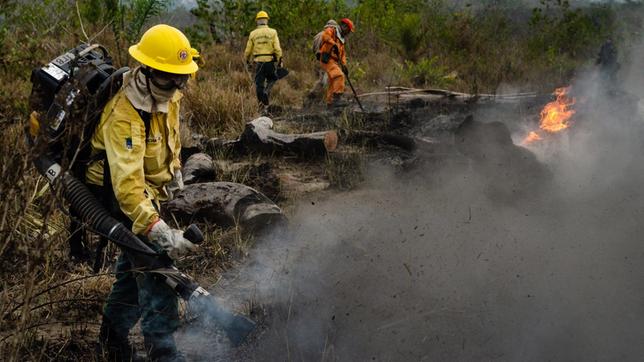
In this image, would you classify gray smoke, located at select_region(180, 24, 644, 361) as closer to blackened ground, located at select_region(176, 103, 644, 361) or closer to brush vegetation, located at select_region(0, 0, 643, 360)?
blackened ground, located at select_region(176, 103, 644, 361)

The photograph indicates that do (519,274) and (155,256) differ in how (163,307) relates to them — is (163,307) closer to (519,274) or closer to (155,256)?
(155,256)

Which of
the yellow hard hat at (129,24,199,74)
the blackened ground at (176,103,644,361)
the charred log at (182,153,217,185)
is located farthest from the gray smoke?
the yellow hard hat at (129,24,199,74)

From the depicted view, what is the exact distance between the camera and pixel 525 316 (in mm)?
3604

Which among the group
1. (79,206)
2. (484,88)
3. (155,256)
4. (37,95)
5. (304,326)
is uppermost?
(37,95)

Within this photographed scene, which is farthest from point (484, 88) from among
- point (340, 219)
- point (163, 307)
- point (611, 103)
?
point (163, 307)

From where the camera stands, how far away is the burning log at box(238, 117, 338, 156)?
6441 mm

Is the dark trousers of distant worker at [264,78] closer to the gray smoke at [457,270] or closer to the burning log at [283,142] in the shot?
the burning log at [283,142]

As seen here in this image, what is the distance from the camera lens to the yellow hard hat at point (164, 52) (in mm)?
2715

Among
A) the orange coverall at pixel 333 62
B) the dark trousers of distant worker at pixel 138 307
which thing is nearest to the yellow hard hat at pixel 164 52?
the dark trousers of distant worker at pixel 138 307

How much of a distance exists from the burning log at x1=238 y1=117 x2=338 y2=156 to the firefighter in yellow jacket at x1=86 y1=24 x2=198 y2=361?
3.36 metres

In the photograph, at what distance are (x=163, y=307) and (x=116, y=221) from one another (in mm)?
544

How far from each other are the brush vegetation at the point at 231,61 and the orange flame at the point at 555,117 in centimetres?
225

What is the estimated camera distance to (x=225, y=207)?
4.63 meters

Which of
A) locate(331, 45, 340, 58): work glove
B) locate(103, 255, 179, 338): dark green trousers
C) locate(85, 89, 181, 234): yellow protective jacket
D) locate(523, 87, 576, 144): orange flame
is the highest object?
locate(85, 89, 181, 234): yellow protective jacket
